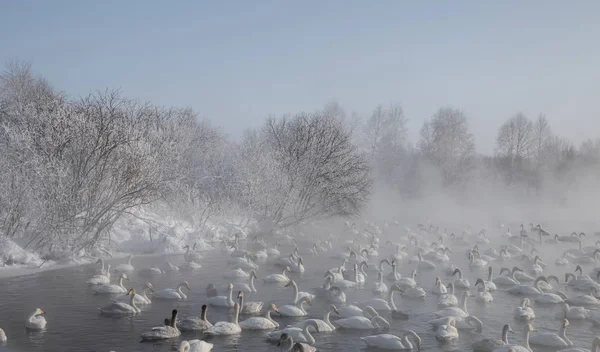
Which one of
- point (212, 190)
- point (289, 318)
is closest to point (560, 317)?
point (289, 318)

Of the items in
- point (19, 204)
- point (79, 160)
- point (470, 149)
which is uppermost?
point (470, 149)

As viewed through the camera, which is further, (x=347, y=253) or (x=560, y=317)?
(x=347, y=253)

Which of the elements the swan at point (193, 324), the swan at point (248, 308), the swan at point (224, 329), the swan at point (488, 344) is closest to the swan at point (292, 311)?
the swan at point (248, 308)

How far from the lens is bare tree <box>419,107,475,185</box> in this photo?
65.0 metres

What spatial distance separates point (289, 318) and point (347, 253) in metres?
14.6

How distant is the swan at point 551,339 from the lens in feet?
45.0

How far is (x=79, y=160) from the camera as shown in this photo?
24.8 metres

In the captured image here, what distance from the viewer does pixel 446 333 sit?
1391cm

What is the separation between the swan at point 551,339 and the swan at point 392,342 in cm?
333

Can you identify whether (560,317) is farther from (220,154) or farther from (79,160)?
(220,154)

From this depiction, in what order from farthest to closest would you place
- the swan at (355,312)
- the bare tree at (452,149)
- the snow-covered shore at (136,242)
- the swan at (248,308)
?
the bare tree at (452,149) < the snow-covered shore at (136,242) < the swan at (248,308) < the swan at (355,312)

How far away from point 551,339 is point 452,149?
53.3 m

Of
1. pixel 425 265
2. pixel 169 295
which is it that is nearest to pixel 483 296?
pixel 425 265

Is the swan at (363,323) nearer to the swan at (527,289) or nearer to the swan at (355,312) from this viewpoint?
the swan at (355,312)
